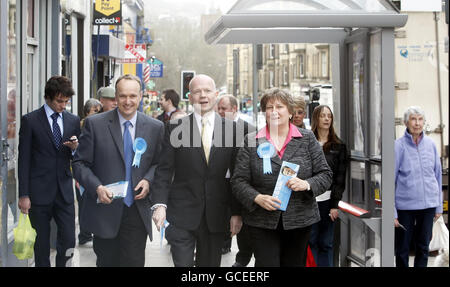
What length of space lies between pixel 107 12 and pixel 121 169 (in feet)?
41.5

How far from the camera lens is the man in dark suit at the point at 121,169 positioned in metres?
5.84

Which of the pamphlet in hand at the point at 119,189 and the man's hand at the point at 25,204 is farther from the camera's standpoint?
the man's hand at the point at 25,204

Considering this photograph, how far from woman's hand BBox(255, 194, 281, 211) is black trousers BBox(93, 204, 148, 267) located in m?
0.96

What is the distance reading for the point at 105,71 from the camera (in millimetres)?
22172

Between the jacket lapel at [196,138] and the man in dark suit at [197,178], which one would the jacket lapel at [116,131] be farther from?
the jacket lapel at [196,138]

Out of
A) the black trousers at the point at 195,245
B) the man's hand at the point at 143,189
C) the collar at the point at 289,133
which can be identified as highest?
the collar at the point at 289,133

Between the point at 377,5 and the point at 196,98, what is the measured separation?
168 cm

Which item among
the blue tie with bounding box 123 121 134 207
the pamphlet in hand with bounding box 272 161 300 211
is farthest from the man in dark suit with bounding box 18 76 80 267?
the pamphlet in hand with bounding box 272 161 300 211

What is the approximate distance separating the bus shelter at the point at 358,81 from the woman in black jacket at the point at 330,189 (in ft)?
0.56

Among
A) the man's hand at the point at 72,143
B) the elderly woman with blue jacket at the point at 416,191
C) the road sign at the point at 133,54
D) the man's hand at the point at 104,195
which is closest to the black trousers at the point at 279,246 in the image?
the man's hand at the point at 104,195

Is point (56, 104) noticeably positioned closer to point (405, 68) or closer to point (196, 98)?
point (196, 98)

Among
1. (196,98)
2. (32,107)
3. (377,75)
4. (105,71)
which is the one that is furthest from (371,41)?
(105,71)

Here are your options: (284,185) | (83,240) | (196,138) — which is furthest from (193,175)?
(83,240)

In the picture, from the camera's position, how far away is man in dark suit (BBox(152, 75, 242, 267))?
583 centimetres
